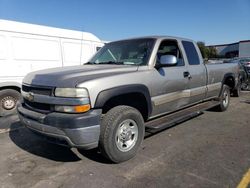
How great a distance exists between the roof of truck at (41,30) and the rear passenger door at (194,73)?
4611mm

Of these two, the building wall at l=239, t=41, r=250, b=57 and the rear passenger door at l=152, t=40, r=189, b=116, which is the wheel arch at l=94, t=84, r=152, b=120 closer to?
the rear passenger door at l=152, t=40, r=189, b=116

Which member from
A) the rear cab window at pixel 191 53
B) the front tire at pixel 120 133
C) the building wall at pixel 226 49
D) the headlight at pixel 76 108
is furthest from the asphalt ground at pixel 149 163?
the building wall at pixel 226 49

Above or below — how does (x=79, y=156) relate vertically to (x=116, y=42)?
below

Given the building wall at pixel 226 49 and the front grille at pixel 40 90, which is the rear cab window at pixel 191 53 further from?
the building wall at pixel 226 49

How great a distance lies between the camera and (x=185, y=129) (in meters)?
5.38

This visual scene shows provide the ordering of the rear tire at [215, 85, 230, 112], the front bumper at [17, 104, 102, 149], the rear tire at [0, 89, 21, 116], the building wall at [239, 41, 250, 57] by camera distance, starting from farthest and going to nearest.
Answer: the building wall at [239, 41, 250, 57] → the rear tire at [0, 89, 21, 116] → the rear tire at [215, 85, 230, 112] → the front bumper at [17, 104, 102, 149]

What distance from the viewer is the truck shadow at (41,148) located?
4023 mm

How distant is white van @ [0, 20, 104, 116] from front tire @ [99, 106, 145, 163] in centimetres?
478

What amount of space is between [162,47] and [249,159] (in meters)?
2.41

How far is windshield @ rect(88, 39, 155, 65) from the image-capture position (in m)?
4.32

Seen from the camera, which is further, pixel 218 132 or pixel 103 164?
pixel 218 132

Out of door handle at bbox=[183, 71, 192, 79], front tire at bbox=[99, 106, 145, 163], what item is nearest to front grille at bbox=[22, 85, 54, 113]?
front tire at bbox=[99, 106, 145, 163]

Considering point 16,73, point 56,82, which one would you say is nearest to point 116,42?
point 56,82

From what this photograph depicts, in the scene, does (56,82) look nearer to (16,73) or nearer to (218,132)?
(218,132)
